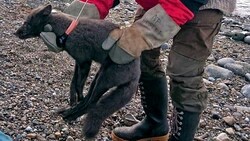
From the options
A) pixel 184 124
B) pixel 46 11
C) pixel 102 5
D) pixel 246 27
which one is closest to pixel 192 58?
pixel 184 124

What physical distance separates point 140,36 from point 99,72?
0.32 meters

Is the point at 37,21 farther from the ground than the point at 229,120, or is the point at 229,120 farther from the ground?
the point at 37,21

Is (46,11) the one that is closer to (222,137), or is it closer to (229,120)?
(222,137)

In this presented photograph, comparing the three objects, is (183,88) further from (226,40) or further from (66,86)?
(226,40)

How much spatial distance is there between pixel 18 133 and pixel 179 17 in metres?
1.63

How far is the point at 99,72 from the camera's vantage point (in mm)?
3070

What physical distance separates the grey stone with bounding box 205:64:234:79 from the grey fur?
322cm

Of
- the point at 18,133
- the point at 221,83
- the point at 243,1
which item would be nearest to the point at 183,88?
the point at 18,133

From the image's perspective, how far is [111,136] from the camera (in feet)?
13.9

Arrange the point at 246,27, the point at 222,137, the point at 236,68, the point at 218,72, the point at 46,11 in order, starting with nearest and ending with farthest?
the point at 46,11 < the point at 222,137 < the point at 218,72 < the point at 236,68 < the point at 246,27

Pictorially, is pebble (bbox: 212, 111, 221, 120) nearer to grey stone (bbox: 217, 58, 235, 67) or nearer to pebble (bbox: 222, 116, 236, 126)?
pebble (bbox: 222, 116, 236, 126)

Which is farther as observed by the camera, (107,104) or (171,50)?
(171,50)

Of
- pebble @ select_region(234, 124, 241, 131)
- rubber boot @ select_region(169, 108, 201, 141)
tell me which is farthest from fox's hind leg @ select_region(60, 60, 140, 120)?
pebble @ select_region(234, 124, 241, 131)

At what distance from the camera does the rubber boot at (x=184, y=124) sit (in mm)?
3699
